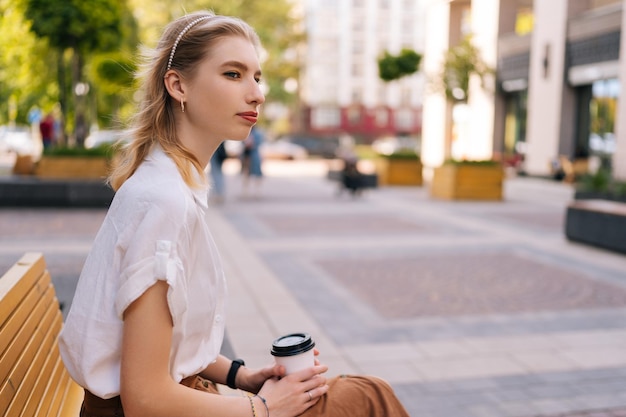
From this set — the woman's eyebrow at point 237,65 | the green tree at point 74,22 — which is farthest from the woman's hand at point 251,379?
the green tree at point 74,22

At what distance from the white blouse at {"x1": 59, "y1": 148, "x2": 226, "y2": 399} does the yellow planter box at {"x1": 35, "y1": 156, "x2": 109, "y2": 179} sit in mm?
11848

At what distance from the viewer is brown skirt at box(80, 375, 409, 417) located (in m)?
1.72

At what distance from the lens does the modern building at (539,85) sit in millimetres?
21000

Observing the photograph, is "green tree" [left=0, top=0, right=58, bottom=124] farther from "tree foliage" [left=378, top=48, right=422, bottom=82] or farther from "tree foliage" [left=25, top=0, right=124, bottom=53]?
"tree foliage" [left=378, top=48, right=422, bottom=82]

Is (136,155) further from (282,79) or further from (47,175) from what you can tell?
(282,79)

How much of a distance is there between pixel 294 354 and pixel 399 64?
1852 centimetres

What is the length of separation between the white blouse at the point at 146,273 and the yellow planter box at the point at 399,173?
18509mm

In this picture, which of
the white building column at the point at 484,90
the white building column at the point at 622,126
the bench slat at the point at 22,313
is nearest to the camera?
the bench slat at the point at 22,313

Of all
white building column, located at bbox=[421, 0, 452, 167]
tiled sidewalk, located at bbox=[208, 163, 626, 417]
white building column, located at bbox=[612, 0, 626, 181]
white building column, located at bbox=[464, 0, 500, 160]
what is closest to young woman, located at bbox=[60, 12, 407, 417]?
tiled sidewalk, located at bbox=[208, 163, 626, 417]

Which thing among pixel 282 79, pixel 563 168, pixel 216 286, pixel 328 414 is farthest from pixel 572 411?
pixel 282 79

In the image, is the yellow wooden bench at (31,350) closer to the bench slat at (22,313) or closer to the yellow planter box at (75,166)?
the bench slat at (22,313)

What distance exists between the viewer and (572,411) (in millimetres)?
3670

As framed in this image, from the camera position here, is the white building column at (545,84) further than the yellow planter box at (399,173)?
Yes

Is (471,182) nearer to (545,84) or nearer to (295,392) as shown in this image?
(545,84)
